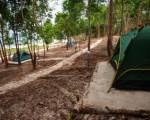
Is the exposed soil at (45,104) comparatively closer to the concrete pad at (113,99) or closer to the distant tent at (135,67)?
the concrete pad at (113,99)

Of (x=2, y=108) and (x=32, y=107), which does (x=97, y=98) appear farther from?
(x=2, y=108)

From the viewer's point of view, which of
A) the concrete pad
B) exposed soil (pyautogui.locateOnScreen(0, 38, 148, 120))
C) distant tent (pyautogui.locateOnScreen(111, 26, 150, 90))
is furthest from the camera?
distant tent (pyautogui.locateOnScreen(111, 26, 150, 90))

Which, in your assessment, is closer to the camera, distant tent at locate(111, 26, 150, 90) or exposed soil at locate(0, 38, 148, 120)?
exposed soil at locate(0, 38, 148, 120)

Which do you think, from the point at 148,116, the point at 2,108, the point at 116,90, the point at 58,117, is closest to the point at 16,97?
the point at 2,108

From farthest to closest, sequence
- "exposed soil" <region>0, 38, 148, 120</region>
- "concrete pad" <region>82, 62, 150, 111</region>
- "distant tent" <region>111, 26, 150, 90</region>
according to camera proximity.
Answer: "distant tent" <region>111, 26, 150, 90</region> < "concrete pad" <region>82, 62, 150, 111</region> < "exposed soil" <region>0, 38, 148, 120</region>

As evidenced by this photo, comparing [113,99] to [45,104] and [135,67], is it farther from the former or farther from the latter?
[45,104]

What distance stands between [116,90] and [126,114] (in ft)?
6.61

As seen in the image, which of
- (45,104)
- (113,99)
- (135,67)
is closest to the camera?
(113,99)

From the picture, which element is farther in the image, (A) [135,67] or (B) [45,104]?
(A) [135,67]

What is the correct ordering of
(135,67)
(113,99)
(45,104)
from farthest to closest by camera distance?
1. (135,67)
2. (45,104)
3. (113,99)

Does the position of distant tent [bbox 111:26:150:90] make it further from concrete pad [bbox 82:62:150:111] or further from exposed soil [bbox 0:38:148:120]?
exposed soil [bbox 0:38:148:120]

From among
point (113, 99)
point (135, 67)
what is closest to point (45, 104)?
point (113, 99)

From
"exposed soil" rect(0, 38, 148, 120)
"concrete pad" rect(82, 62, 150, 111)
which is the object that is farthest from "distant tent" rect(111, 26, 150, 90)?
"exposed soil" rect(0, 38, 148, 120)

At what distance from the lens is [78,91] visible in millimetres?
9820
